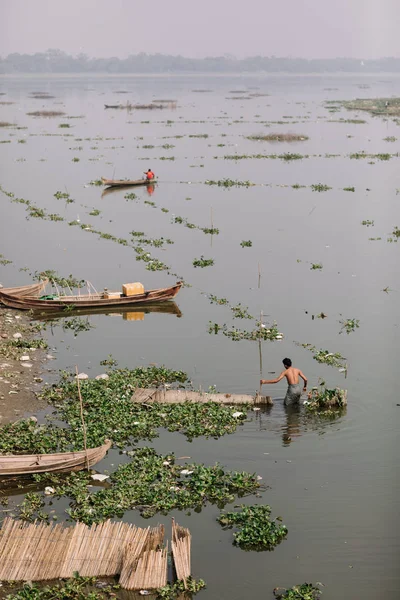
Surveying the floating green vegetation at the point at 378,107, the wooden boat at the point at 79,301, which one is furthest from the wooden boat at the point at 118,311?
the floating green vegetation at the point at 378,107

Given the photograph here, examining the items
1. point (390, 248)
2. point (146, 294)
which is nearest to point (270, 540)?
point (146, 294)

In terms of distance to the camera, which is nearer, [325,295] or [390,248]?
[325,295]

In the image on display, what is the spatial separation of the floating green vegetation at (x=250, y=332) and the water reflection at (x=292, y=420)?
14.1ft

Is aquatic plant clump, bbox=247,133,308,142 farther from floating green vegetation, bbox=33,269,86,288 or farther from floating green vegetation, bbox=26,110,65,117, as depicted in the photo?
floating green vegetation, bbox=33,269,86,288

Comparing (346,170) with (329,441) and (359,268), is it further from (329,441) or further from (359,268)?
(329,441)

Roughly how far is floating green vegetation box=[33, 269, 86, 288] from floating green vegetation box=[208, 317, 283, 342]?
528cm

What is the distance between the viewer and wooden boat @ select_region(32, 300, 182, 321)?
2345 cm

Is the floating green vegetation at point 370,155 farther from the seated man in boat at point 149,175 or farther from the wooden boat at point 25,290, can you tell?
the wooden boat at point 25,290

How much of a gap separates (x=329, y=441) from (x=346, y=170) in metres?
37.4

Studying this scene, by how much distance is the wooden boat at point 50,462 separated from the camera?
46.2 feet

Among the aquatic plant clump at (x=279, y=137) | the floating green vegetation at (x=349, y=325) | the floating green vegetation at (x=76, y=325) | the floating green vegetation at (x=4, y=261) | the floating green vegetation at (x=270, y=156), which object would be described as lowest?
the floating green vegetation at (x=4, y=261)

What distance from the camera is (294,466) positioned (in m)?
15.3

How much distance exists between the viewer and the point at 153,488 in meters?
14.1

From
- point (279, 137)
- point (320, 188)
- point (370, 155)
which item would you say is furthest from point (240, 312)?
point (279, 137)
